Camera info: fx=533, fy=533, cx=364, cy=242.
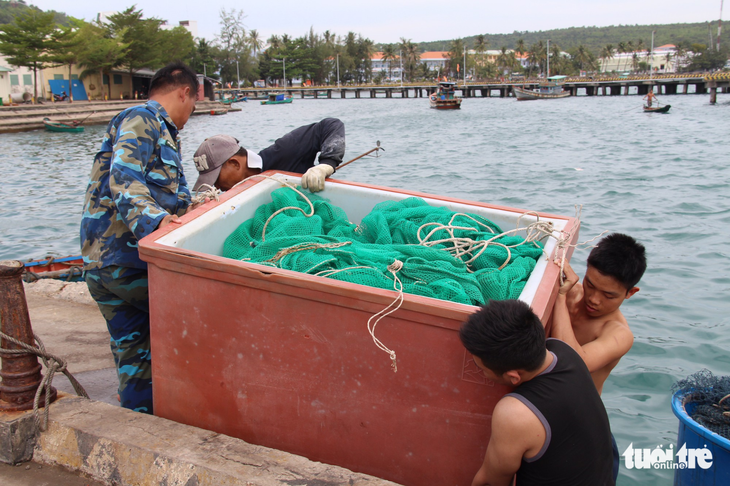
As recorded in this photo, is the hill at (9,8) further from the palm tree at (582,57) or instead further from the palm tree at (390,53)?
the palm tree at (582,57)

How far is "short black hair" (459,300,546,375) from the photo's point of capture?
1.86m

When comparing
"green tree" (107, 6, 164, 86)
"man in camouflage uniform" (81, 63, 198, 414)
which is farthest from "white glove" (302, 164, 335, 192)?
"green tree" (107, 6, 164, 86)

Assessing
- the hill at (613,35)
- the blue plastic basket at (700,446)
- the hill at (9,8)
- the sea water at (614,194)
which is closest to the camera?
the blue plastic basket at (700,446)

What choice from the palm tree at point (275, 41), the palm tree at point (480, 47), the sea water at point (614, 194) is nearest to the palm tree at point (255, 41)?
the palm tree at point (275, 41)

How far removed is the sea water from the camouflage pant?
3.50 meters

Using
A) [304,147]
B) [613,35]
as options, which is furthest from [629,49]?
[304,147]

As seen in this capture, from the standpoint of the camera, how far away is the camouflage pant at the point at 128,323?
2797mm

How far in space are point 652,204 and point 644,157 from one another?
7.84 m

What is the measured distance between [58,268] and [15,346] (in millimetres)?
5779

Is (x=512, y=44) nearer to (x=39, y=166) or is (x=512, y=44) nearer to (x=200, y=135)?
(x=200, y=135)

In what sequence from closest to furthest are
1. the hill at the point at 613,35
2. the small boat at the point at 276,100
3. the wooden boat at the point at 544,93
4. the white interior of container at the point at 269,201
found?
the white interior of container at the point at 269,201, the wooden boat at the point at 544,93, the small boat at the point at 276,100, the hill at the point at 613,35

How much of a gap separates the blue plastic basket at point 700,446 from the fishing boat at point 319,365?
2.95 feet

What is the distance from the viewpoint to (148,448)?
7.58 ft

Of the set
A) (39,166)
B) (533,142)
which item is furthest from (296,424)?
(533,142)
